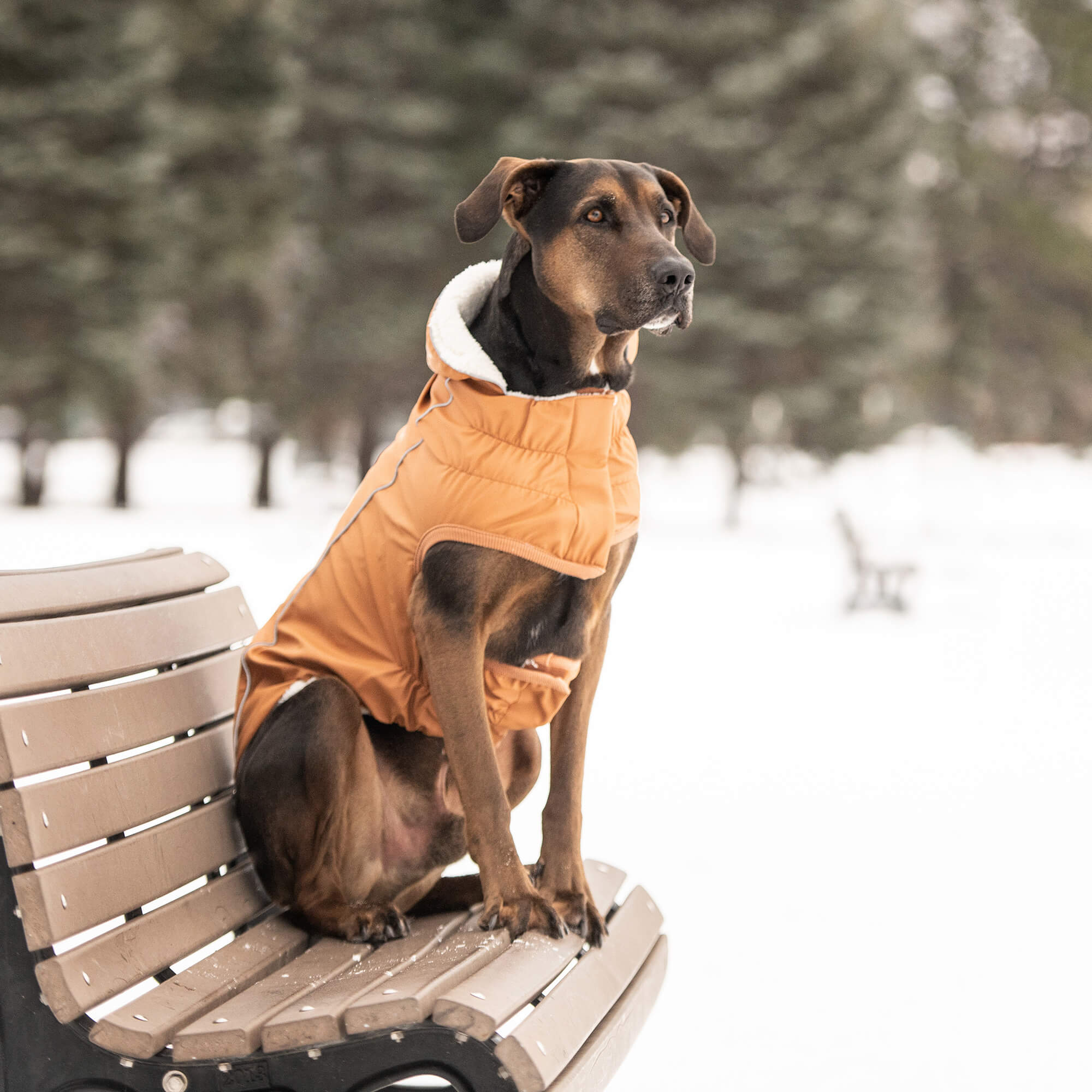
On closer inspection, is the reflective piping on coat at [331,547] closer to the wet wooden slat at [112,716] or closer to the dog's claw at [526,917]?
the wet wooden slat at [112,716]

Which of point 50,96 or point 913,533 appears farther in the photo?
point 50,96

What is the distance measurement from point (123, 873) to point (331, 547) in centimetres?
79

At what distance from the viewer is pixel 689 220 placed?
288cm

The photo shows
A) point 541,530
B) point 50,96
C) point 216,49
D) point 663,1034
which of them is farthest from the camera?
point 216,49

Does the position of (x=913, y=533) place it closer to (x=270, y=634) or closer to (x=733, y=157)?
(x=733, y=157)

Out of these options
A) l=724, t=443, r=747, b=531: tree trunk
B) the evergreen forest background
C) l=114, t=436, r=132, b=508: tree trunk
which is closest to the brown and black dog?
l=724, t=443, r=747, b=531: tree trunk

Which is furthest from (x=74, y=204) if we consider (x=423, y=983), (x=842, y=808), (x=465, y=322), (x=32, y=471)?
(x=423, y=983)

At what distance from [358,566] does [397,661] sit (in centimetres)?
21

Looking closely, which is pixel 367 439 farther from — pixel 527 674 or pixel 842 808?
pixel 527 674

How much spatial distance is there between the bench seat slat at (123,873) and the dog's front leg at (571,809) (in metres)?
0.68

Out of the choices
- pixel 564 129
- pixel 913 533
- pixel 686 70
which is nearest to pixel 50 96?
pixel 564 129

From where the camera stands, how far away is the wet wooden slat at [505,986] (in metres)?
1.96

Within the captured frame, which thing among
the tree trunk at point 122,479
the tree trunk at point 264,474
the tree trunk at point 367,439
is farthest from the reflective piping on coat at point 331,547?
the tree trunk at point 367,439

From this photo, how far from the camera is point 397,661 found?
2.69 m
